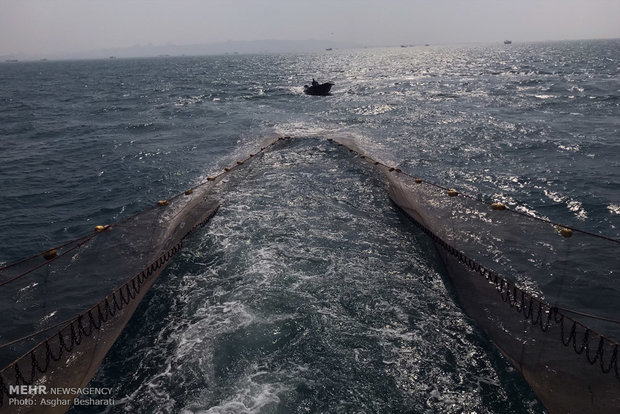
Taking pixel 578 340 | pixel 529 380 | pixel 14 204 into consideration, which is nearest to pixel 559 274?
pixel 578 340

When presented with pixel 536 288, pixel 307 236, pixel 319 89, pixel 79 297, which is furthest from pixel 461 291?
pixel 319 89

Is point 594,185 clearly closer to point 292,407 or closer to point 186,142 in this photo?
point 292,407

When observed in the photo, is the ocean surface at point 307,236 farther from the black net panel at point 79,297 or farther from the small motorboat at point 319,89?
the small motorboat at point 319,89

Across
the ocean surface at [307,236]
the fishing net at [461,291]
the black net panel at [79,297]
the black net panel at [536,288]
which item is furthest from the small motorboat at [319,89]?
the black net panel at [79,297]

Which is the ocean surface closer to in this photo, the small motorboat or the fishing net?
the fishing net

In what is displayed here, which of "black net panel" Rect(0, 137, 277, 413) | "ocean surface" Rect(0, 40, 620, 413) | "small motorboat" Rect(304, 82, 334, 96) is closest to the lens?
"black net panel" Rect(0, 137, 277, 413)

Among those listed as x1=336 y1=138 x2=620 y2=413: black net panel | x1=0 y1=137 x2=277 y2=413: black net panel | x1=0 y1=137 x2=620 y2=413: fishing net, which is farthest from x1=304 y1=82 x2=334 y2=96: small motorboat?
x1=0 y1=137 x2=277 y2=413: black net panel
